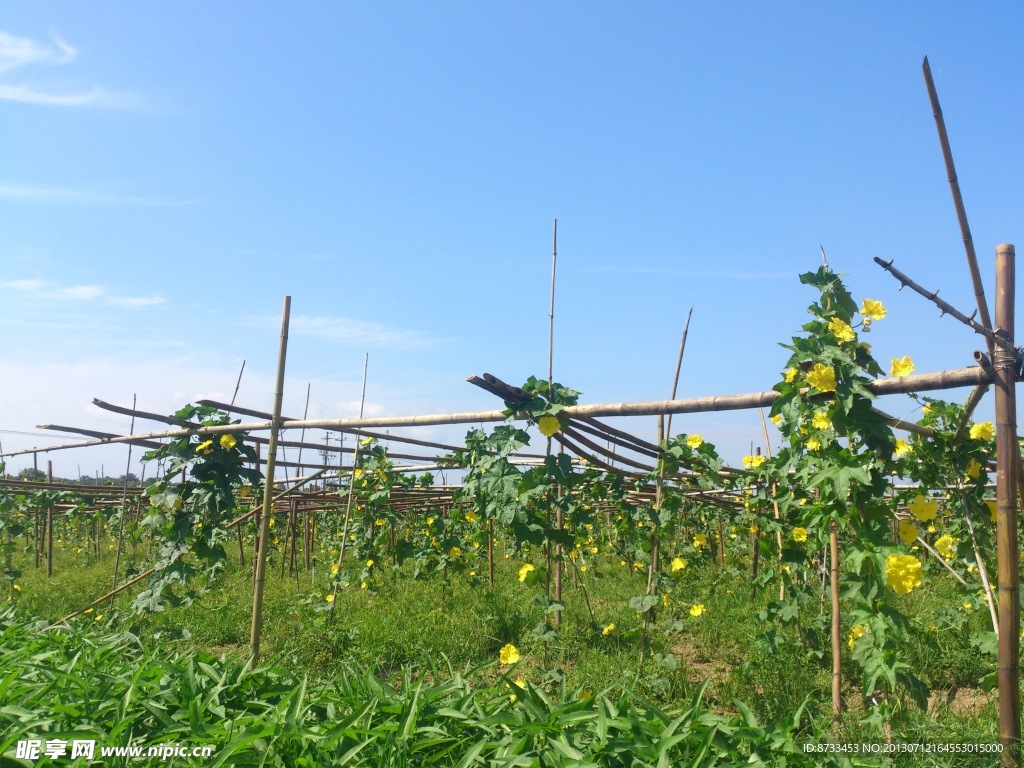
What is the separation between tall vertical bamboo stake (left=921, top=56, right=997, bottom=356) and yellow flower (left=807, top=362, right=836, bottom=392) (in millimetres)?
513

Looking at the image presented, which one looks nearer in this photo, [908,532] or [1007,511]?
[1007,511]

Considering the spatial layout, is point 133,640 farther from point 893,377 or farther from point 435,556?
point 893,377

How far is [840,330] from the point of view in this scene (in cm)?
273

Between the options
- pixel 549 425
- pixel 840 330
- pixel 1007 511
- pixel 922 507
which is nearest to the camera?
pixel 1007 511

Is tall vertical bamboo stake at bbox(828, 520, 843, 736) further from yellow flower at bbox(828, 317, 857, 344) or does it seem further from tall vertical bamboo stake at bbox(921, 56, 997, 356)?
tall vertical bamboo stake at bbox(921, 56, 997, 356)

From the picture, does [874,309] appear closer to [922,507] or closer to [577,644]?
[922,507]

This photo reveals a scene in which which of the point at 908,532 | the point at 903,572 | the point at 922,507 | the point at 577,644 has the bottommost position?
the point at 577,644

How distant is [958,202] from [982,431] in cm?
153

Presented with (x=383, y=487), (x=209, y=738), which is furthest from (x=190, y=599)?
(x=209, y=738)

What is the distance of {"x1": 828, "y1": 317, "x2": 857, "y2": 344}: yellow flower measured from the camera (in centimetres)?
271

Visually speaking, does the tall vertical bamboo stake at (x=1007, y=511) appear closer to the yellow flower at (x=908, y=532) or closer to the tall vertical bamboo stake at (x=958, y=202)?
the tall vertical bamboo stake at (x=958, y=202)

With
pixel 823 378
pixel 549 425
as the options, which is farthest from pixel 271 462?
pixel 823 378

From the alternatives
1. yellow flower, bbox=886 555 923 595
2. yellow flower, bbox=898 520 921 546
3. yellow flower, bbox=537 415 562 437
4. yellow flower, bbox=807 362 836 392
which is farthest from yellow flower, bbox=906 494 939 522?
yellow flower, bbox=537 415 562 437

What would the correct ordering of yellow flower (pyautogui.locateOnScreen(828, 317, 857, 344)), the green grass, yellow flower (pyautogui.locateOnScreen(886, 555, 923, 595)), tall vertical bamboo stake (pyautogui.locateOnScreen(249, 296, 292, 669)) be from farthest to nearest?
tall vertical bamboo stake (pyautogui.locateOnScreen(249, 296, 292, 669)) → the green grass → yellow flower (pyautogui.locateOnScreen(828, 317, 857, 344)) → yellow flower (pyautogui.locateOnScreen(886, 555, 923, 595))
